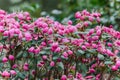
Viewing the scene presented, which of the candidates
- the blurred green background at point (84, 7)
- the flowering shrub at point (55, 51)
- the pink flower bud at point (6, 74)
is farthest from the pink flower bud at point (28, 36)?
the blurred green background at point (84, 7)

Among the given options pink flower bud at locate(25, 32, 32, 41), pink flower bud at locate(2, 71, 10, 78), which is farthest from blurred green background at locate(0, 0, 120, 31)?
pink flower bud at locate(2, 71, 10, 78)

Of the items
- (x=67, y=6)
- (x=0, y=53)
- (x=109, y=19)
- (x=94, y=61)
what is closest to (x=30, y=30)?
(x=0, y=53)

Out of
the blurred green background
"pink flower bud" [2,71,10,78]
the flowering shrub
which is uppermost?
the blurred green background

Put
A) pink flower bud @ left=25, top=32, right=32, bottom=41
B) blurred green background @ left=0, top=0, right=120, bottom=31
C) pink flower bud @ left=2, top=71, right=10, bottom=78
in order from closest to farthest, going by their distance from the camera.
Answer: pink flower bud @ left=2, top=71, right=10, bottom=78 → pink flower bud @ left=25, top=32, right=32, bottom=41 → blurred green background @ left=0, top=0, right=120, bottom=31

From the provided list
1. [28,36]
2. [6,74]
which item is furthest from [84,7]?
[6,74]

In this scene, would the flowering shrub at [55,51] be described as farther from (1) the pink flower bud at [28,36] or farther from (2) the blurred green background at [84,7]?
(2) the blurred green background at [84,7]

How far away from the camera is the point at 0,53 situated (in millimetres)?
3045

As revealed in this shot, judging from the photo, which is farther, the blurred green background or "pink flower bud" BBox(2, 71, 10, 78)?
the blurred green background

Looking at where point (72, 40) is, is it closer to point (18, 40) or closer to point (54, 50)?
point (54, 50)

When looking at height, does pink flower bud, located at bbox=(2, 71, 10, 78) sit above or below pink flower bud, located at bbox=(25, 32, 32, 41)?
below

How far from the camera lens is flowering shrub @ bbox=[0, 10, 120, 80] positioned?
283 cm

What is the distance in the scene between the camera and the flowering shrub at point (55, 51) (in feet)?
9.27

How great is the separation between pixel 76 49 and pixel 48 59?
A: 0.69 ft

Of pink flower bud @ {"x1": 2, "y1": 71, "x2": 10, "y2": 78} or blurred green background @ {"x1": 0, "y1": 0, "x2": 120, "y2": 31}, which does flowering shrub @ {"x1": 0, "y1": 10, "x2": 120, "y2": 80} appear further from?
blurred green background @ {"x1": 0, "y1": 0, "x2": 120, "y2": 31}
